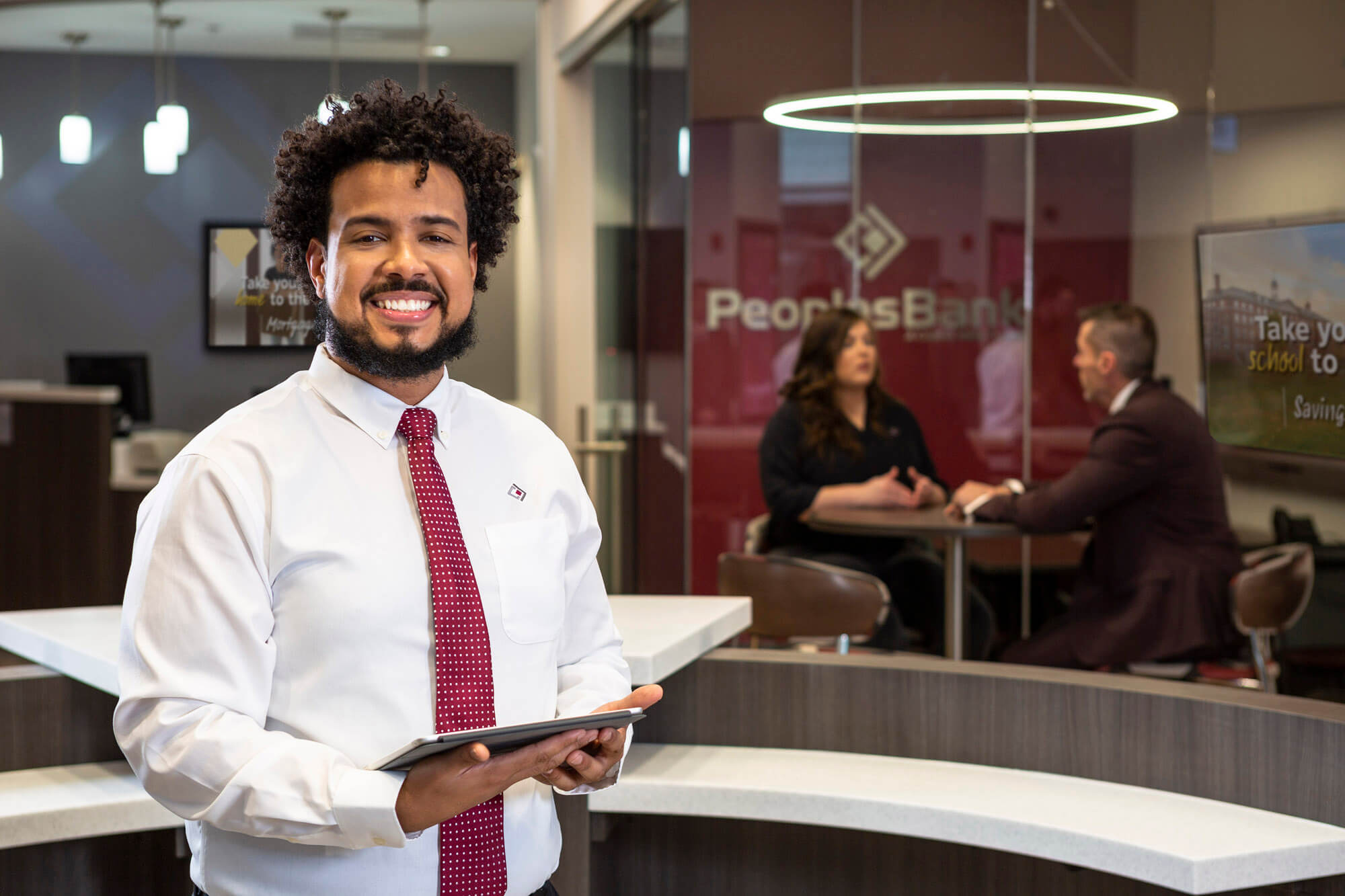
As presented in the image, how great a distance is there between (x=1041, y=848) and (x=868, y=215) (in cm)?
399

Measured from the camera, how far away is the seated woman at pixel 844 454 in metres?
4.85

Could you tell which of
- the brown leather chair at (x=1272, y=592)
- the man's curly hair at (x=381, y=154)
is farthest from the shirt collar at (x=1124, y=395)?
the man's curly hair at (x=381, y=154)

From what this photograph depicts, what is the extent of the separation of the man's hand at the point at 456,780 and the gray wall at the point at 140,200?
17.8 feet

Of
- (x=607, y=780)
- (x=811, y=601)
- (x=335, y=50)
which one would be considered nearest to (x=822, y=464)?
(x=811, y=601)

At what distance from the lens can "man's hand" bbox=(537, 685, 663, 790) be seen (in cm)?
150

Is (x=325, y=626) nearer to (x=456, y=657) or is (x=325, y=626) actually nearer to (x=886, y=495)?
(x=456, y=657)

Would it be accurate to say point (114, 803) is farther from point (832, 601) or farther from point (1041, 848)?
point (832, 601)

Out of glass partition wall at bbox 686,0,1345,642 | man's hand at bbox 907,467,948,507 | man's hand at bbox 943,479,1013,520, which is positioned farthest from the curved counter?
glass partition wall at bbox 686,0,1345,642

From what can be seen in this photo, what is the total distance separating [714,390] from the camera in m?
5.84

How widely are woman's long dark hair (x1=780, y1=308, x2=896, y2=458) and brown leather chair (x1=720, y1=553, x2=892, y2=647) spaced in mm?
984

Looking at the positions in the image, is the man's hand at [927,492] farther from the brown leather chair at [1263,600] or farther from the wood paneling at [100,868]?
the wood paneling at [100,868]

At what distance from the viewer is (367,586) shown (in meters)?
1.45

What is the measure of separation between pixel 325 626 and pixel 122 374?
251 inches

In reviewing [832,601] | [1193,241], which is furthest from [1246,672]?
[1193,241]
